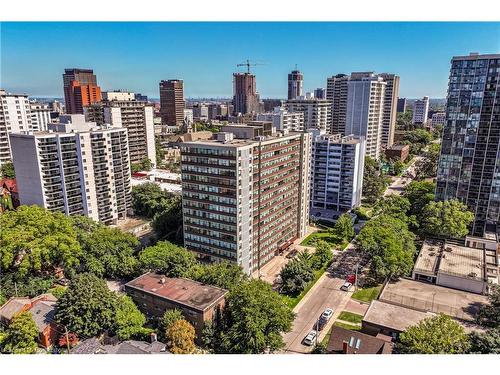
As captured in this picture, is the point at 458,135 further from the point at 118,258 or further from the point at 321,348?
the point at 118,258

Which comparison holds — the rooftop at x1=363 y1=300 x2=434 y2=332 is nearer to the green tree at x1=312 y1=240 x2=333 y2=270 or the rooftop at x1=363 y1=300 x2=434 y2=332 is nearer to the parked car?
the parked car

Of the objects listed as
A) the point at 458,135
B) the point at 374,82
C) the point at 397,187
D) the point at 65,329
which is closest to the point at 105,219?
the point at 65,329

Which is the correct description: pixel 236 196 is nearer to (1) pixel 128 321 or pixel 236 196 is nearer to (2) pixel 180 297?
(2) pixel 180 297

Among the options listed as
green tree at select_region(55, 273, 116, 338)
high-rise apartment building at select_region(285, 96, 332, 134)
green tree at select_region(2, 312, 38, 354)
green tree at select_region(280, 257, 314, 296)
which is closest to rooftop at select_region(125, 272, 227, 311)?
green tree at select_region(55, 273, 116, 338)

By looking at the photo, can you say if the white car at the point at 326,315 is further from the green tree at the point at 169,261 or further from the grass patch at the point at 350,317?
the green tree at the point at 169,261

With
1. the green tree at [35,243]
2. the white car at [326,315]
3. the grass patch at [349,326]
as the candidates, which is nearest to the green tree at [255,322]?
the white car at [326,315]

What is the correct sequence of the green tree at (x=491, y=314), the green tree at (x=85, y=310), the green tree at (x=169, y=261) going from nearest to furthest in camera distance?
the green tree at (x=85, y=310)
the green tree at (x=491, y=314)
the green tree at (x=169, y=261)

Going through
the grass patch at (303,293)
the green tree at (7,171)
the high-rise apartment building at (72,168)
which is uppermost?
the high-rise apartment building at (72,168)
